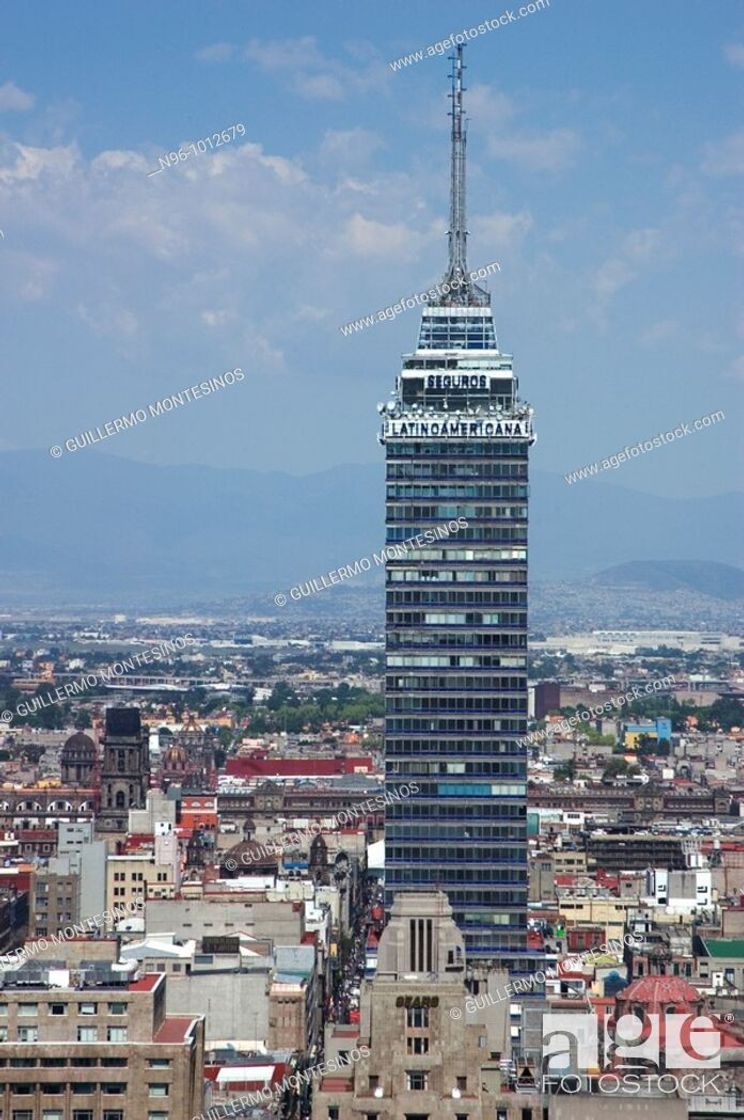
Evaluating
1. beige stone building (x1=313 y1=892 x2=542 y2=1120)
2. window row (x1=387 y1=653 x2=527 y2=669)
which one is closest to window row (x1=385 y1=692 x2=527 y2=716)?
window row (x1=387 y1=653 x2=527 y2=669)

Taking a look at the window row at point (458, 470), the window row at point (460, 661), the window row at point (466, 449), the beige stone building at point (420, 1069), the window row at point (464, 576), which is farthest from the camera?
the window row at point (466, 449)

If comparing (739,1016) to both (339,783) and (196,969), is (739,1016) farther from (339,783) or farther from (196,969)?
(339,783)

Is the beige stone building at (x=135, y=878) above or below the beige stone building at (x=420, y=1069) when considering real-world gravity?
above

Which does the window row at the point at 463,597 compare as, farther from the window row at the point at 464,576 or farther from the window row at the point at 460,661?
the window row at the point at 460,661

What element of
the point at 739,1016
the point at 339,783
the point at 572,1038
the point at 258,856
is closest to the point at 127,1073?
the point at 572,1038

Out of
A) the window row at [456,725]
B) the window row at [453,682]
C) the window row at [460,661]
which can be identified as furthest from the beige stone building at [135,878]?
the window row at [460,661]

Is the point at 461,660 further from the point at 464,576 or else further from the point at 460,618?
the point at 464,576
